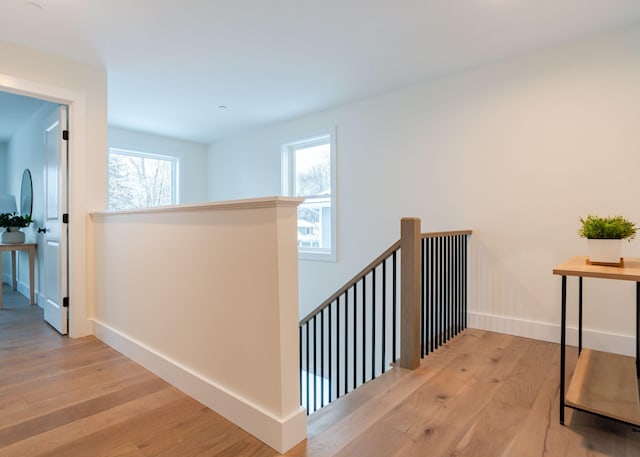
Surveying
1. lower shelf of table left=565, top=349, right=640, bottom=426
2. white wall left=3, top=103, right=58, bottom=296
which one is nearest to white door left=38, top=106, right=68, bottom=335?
white wall left=3, top=103, right=58, bottom=296

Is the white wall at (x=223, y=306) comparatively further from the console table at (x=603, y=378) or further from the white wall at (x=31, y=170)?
the white wall at (x=31, y=170)

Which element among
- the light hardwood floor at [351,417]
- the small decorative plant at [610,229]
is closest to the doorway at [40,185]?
the light hardwood floor at [351,417]

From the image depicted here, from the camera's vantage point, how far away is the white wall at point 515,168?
2.43 m

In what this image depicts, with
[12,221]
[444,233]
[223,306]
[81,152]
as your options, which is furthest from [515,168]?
[12,221]

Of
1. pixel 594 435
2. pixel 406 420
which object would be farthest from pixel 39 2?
pixel 594 435

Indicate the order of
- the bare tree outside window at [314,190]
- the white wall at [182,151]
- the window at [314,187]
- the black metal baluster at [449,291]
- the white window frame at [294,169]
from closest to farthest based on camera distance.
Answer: the black metal baluster at [449,291], the white window frame at [294,169], the window at [314,187], the bare tree outside window at [314,190], the white wall at [182,151]

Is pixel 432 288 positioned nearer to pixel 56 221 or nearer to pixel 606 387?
pixel 606 387

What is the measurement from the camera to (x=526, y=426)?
1576 millimetres

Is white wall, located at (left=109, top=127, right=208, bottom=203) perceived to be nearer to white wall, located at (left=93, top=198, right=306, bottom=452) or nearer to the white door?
the white door

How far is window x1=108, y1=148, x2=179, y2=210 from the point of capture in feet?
15.8

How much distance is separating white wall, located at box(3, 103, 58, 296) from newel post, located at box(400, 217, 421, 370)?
3.42m

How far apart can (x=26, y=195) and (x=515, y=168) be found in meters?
5.53

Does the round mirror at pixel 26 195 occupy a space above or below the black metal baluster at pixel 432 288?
above

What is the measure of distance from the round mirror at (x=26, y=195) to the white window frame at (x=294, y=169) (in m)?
3.08
